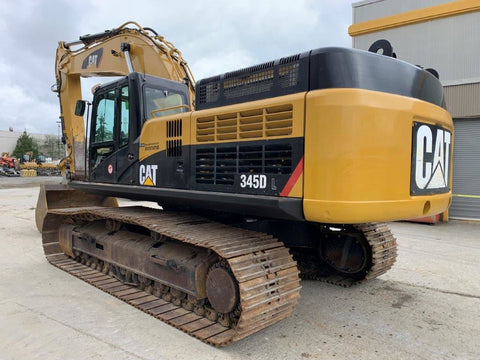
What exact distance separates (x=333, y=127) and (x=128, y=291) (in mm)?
3196

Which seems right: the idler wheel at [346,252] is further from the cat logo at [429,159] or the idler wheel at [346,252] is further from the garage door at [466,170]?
the garage door at [466,170]

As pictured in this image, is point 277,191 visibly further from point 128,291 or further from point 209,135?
point 128,291

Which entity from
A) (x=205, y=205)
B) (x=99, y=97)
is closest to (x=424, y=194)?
(x=205, y=205)

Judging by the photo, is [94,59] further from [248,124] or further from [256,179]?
[256,179]

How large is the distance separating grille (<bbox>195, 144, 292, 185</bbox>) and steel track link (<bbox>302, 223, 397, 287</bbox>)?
2.01 metres

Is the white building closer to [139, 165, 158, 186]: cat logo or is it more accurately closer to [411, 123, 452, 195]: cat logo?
[411, 123, 452, 195]: cat logo

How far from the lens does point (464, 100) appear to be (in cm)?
1098

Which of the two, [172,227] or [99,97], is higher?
[99,97]

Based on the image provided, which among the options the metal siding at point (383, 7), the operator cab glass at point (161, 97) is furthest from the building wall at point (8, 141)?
the operator cab glass at point (161, 97)

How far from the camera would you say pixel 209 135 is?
380 cm

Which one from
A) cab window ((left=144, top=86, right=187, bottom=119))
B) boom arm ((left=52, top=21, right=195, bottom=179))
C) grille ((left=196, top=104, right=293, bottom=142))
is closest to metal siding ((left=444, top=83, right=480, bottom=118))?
boom arm ((left=52, top=21, right=195, bottom=179))

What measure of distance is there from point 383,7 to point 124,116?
11.0 m

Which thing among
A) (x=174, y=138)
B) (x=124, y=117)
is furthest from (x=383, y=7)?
(x=174, y=138)

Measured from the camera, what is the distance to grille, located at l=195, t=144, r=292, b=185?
3.20 meters
